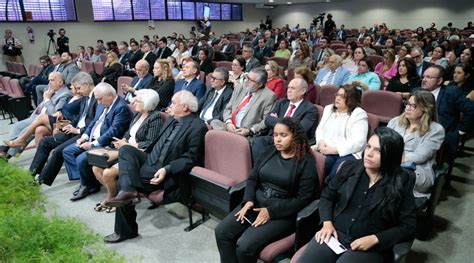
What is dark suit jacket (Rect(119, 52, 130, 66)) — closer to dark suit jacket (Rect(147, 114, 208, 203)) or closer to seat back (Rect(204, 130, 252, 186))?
dark suit jacket (Rect(147, 114, 208, 203))

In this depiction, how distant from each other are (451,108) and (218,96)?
7.98ft

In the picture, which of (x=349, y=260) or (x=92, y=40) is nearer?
(x=349, y=260)

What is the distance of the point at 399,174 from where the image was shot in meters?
1.78

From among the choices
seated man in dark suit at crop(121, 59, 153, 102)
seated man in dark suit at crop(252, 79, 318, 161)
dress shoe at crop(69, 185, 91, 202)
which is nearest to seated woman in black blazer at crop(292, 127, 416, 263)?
seated man in dark suit at crop(252, 79, 318, 161)

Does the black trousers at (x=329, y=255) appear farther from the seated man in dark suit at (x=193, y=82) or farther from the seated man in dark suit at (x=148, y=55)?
the seated man in dark suit at (x=148, y=55)

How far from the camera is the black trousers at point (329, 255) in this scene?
1708 millimetres

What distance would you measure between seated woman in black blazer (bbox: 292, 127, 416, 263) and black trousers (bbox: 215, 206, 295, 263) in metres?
0.20

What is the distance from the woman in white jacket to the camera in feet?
8.53

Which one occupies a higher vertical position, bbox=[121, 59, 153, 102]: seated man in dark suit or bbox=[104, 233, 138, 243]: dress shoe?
bbox=[121, 59, 153, 102]: seated man in dark suit

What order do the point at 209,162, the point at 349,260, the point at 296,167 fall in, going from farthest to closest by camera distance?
the point at 209,162 → the point at 296,167 → the point at 349,260

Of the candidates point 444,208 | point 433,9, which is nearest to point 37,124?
point 444,208

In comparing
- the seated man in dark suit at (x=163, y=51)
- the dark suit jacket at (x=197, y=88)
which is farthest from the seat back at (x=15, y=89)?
the dark suit jacket at (x=197, y=88)

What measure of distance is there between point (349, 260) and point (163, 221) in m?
1.78

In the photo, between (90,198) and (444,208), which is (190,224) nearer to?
(90,198)
